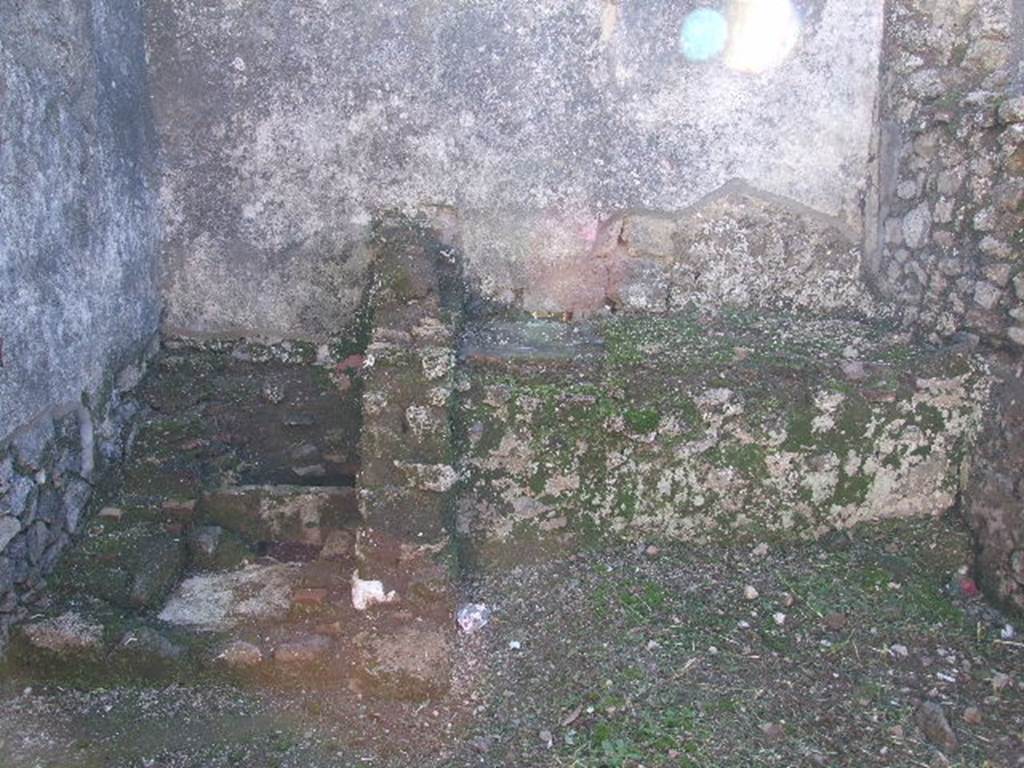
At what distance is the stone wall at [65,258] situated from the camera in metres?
2.79

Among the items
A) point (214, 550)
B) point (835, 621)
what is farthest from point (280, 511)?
point (835, 621)

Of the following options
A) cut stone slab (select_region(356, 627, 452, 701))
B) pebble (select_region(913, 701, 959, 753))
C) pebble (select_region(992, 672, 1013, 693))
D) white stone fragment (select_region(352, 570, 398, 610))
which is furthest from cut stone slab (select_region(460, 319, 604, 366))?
pebble (select_region(992, 672, 1013, 693))

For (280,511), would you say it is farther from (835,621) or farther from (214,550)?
(835,621)

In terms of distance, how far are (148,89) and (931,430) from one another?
3331 mm

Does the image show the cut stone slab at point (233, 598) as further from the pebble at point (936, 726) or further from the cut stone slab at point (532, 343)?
the pebble at point (936, 726)

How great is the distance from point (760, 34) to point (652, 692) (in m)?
2.62

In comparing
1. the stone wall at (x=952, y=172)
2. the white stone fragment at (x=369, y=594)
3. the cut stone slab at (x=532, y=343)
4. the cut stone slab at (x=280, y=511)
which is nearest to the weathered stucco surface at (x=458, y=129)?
the stone wall at (x=952, y=172)

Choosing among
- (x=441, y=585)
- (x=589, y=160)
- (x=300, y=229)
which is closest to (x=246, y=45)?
(x=300, y=229)

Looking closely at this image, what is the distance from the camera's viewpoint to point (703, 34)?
Result: 3.70 m

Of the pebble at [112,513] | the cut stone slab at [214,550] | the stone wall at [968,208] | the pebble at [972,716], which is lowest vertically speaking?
the pebble at [972,716]

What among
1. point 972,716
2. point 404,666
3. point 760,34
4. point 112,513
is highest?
point 760,34

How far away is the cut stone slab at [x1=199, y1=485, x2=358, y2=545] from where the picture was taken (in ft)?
11.0

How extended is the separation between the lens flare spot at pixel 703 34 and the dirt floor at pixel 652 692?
2.04 meters

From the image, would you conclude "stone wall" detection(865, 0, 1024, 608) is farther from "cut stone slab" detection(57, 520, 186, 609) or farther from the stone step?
"cut stone slab" detection(57, 520, 186, 609)
